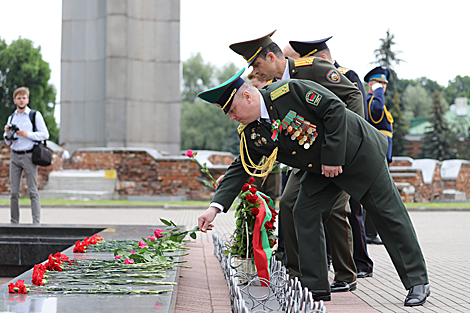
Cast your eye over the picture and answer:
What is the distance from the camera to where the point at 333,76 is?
14.0ft

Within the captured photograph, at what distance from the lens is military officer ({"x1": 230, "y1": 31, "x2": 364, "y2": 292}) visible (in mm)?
4168

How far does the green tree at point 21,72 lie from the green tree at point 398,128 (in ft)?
102

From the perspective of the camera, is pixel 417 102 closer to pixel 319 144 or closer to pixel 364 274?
pixel 364 274

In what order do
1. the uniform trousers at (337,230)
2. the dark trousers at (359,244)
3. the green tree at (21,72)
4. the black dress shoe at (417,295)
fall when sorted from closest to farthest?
the black dress shoe at (417,295) → the uniform trousers at (337,230) → the dark trousers at (359,244) → the green tree at (21,72)

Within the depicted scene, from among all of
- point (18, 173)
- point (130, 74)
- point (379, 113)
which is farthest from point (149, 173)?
Result: point (379, 113)

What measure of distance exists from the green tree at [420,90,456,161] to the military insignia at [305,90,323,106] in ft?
149

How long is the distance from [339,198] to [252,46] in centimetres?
136

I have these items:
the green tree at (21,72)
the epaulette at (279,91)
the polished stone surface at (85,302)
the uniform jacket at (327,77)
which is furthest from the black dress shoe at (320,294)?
the green tree at (21,72)

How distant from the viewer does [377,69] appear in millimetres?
7477

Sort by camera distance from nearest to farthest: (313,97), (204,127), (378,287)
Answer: (313,97) < (378,287) < (204,127)

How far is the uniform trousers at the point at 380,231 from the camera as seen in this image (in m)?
3.58

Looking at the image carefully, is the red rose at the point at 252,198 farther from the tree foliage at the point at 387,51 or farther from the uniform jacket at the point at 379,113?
the tree foliage at the point at 387,51

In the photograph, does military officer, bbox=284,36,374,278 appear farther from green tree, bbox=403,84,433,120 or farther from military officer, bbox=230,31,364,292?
green tree, bbox=403,84,433,120

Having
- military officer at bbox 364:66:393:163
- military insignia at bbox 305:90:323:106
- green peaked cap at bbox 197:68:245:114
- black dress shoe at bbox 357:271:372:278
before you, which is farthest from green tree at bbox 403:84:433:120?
green peaked cap at bbox 197:68:245:114
